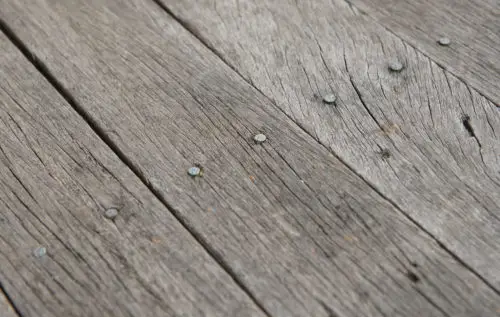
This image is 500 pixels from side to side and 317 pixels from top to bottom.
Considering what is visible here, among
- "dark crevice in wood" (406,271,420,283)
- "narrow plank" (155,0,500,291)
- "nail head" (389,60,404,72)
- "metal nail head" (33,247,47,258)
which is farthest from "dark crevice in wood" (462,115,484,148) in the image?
"metal nail head" (33,247,47,258)

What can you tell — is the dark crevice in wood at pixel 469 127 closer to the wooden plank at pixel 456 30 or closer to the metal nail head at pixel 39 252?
the wooden plank at pixel 456 30

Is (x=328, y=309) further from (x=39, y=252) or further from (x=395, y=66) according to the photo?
(x=395, y=66)

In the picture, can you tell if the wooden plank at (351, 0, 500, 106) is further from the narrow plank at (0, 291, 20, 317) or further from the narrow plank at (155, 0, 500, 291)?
the narrow plank at (0, 291, 20, 317)

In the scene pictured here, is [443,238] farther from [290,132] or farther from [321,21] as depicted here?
[321,21]

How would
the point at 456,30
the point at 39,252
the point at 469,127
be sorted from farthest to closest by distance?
1. the point at 456,30
2. the point at 469,127
3. the point at 39,252

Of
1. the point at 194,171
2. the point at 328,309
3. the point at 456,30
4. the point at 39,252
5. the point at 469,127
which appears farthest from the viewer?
the point at 456,30

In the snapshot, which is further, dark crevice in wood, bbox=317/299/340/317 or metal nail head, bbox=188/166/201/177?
metal nail head, bbox=188/166/201/177

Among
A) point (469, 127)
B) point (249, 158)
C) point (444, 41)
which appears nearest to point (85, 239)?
point (249, 158)
